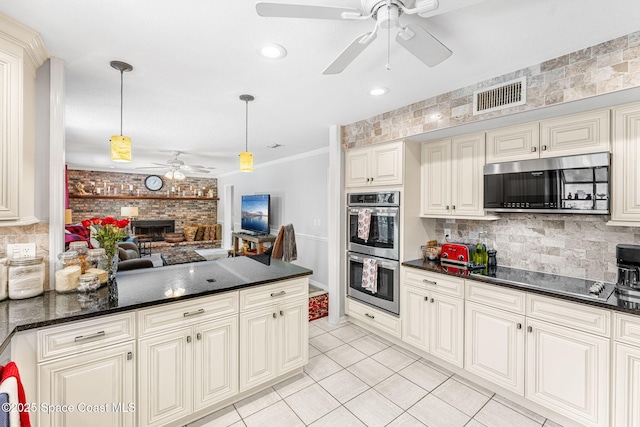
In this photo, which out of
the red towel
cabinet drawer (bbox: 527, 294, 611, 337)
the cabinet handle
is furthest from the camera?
the cabinet handle

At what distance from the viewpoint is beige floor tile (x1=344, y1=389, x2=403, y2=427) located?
77.2 inches

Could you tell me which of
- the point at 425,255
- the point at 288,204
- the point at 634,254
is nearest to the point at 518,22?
the point at 634,254

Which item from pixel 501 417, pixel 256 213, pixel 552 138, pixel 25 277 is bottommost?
pixel 501 417

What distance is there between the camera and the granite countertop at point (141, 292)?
142 centimetres

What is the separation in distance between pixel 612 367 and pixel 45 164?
12.6ft

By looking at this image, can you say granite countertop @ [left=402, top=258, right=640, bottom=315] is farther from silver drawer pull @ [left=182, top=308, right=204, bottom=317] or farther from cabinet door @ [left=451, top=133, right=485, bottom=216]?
silver drawer pull @ [left=182, top=308, right=204, bottom=317]

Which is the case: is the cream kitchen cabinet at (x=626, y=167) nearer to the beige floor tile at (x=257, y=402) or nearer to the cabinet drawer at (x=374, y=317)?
the cabinet drawer at (x=374, y=317)

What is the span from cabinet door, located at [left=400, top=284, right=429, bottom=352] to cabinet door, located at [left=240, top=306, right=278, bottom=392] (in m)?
1.38

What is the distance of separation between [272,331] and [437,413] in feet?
4.47

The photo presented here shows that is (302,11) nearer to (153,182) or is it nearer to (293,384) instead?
(293,384)

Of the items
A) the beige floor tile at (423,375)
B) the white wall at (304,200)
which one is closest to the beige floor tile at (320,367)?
the beige floor tile at (423,375)

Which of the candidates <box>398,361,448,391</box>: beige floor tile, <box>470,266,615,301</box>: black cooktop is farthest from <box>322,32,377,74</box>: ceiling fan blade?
<box>398,361,448,391</box>: beige floor tile

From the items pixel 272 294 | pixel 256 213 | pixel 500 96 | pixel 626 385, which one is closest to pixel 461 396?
pixel 626 385

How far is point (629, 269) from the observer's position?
1.84 m
